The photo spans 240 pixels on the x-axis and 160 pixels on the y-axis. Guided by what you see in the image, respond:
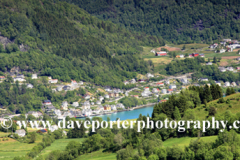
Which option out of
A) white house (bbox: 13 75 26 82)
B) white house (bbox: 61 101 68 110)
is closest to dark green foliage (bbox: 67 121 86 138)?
white house (bbox: 61 101 68 110)

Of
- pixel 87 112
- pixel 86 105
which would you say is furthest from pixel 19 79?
pixel 87 112

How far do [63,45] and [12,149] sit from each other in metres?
85.6

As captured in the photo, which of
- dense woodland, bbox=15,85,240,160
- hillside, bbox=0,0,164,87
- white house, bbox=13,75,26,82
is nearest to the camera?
dense woodland, bbox=15,85,240,160

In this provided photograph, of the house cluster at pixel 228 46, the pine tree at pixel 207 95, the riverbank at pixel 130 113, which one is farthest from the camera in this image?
the house cluster at pixel 228 46

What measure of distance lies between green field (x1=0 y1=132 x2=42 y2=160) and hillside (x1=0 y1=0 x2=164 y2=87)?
56.5 meters

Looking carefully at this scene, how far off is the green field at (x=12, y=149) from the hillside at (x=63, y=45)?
185 feet

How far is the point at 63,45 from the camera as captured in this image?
14662 cm

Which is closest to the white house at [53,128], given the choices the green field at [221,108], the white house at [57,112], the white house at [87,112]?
the white house at [57,112]

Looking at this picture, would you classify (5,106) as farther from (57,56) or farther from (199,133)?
(199,133)

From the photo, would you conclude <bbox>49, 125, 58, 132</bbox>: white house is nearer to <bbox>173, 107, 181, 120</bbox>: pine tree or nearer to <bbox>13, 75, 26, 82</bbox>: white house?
<bbox>173, 107, 181, 120</bbox>: pine tree

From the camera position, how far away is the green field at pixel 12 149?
197ft

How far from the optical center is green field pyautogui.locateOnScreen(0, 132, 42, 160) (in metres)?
59.9

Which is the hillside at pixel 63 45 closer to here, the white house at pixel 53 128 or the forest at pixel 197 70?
the forest at pixel 197 70

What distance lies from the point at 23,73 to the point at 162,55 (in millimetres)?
56936
